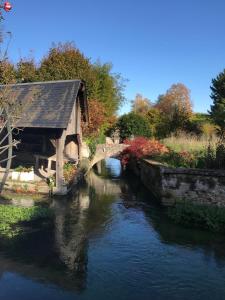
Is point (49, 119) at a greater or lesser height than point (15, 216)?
greater

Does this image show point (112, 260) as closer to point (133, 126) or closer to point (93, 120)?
Answer: point (93, 120)

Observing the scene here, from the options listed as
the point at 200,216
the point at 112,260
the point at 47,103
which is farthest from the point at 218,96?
the point at 112,260

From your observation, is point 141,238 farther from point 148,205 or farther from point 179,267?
point 148,205

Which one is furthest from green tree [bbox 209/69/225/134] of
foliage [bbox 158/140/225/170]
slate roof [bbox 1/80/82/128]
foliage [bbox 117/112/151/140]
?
slate roof [bbox 1/80/82/128]

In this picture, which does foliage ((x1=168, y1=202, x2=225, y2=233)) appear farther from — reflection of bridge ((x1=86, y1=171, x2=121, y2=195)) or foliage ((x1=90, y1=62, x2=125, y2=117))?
foliage ((x1=90, y1=62, x2=125, y2=117))

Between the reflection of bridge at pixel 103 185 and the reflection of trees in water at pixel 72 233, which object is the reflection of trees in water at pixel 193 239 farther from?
the reflection of bridge at pixel 103 185

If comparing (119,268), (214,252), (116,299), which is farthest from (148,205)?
(116,299)

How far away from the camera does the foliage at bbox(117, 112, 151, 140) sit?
39969 mm

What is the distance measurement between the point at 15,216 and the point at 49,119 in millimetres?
6626

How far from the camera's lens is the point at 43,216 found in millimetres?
15289

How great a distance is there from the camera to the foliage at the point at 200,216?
14117 millimetres

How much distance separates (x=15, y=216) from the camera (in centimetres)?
1460

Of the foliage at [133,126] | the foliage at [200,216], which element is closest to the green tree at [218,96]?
the foliage at [133,126]

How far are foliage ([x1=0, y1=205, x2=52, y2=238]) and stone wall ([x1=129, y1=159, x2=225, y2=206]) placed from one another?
5.76 m
